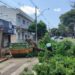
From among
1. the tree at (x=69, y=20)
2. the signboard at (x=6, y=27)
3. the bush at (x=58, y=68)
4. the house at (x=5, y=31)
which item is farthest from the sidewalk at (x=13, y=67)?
the tree at (x=69, y=20)

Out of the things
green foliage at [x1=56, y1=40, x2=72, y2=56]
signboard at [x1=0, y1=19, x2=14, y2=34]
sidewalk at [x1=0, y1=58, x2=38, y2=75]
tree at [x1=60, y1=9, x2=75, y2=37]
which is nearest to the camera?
sidewalk at [x1=0, y1=58, x2=38, y2=75]

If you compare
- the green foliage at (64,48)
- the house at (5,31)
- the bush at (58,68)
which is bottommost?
the bush at (58,68)

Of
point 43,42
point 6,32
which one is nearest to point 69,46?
point 43,42

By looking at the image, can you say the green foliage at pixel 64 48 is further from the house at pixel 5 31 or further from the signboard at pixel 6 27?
the signboard at pixel 6 27

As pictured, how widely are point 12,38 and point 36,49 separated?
22.8 m

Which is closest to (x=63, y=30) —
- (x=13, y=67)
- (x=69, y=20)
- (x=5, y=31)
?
(x=69, y=20)

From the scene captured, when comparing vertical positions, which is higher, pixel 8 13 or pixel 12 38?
pixel 8 13

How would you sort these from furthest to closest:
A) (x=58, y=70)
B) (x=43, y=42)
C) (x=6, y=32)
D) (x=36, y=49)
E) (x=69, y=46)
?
(x=6, y=32), (x=43, y=42), (x=36, y=49), (x=69, y=46), (x=58, y=70)

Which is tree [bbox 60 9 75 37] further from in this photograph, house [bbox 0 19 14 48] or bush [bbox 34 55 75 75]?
bush [bbox 34 55 75 75]

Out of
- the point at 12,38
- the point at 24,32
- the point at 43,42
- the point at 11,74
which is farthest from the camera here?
the point at 24,32

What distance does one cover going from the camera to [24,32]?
6475 cm

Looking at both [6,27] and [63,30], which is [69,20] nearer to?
[63,30]

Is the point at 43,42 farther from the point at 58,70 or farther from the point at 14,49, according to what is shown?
the point at 58,70

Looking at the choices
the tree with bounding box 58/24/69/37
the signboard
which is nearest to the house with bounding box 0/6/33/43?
the signboard
